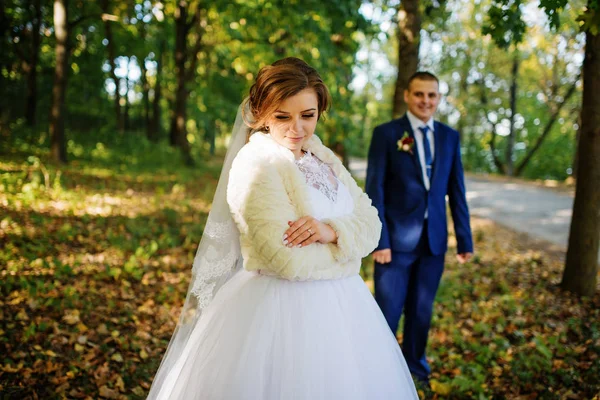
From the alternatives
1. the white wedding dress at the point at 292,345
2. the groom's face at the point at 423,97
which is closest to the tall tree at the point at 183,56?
the groom's face at the point at 423,97

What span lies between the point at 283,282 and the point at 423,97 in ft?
7.14

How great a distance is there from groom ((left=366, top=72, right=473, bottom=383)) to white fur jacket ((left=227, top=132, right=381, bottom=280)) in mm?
1367

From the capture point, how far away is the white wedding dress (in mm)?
2090

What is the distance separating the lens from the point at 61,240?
21.4 feet

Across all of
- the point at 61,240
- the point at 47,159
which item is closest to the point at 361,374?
the point at 61,240

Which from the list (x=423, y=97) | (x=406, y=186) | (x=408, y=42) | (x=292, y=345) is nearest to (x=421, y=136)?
(x=423, y=97)

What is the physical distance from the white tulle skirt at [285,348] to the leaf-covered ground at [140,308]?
5.95 feet

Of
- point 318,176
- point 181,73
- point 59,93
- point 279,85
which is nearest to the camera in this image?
point 279,85

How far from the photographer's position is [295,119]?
2.32 meters

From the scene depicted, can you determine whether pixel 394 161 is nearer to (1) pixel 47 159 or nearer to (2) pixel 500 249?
(2) pixel 500 249

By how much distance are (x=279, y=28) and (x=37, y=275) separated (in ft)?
20.8

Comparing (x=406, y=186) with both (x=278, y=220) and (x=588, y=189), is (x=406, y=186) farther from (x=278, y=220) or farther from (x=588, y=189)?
(x=588, y=189)

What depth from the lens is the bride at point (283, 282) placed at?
2.12 metres

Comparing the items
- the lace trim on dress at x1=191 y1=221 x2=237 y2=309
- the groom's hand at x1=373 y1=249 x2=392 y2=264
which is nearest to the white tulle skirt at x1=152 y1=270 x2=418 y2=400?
the lace trim on dress at x1=191 y1=221 x2=237 y2=309
